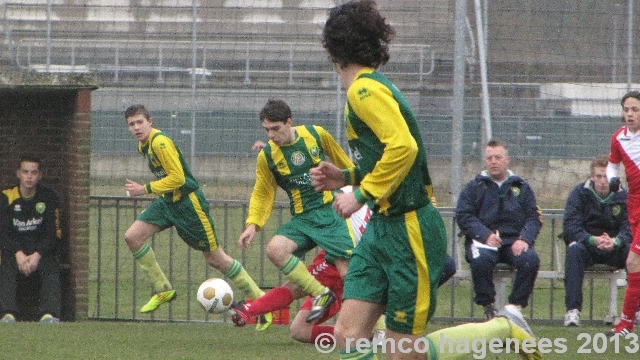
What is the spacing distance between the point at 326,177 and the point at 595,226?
4.19 m

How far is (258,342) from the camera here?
6922mm

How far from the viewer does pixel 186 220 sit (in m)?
8.14

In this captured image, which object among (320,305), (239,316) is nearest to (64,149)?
(239,316)

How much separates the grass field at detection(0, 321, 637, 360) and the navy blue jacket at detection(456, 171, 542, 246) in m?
0.84

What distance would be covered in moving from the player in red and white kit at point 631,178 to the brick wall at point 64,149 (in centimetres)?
452

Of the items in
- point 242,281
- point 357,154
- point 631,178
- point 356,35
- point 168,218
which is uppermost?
point 356,35

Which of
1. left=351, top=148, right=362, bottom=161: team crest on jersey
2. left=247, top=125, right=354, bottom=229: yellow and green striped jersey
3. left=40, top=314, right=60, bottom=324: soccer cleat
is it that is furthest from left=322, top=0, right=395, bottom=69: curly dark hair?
left=40, top=314, right=60, bottom=324: soccer cleat

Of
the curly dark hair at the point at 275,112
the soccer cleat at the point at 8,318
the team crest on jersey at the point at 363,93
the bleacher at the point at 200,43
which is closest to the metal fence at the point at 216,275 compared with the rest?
the soccer cleat at the point at 8,318

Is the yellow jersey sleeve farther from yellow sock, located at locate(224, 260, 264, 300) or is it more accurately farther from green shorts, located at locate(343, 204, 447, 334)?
green shorts, located at locate(343, 204, 447, 334)

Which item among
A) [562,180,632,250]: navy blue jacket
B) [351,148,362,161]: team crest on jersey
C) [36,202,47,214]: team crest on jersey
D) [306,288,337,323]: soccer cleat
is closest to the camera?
[351,148,362,161]: team crest on jersey

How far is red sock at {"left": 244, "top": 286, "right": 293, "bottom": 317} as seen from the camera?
6.80 meters

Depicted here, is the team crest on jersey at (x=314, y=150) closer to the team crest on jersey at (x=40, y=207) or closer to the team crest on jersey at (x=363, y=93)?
the team crest on jersey at (x=40, y=207)

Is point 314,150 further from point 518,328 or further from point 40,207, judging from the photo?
point 40,207

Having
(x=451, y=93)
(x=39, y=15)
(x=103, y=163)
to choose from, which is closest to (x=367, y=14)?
(x=451, y=93)
